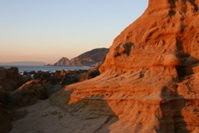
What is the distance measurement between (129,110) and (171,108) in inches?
60.8

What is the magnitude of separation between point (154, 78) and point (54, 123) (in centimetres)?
517

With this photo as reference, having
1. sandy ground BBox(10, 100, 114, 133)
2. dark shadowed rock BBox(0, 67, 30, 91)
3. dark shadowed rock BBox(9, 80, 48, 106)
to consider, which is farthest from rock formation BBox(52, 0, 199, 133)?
dark shadowed rock BBox(0, 67, 30, 91)

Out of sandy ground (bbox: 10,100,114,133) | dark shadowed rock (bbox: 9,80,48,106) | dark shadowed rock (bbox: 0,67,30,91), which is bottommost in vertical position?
sandy ground (bbox: 10,100,114,133)

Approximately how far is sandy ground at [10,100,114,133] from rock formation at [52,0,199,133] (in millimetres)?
391

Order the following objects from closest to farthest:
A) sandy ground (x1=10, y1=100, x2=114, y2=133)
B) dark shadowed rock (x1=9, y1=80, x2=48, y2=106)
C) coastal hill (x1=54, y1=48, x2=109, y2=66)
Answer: sandy ground (x1=10, y1=100, x2=114, y2=133) < dark shadowed rock (x1=9, y1=80, x2=48, y2=106) < coastal hill (x1=54, y1=48, x2=109, y2=66)

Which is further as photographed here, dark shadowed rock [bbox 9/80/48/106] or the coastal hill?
the coastal hill

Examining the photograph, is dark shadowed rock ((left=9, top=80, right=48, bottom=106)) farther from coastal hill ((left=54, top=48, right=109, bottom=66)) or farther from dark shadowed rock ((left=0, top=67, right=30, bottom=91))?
coastal hill ((left=54, top=48, right=109, bottom=66))

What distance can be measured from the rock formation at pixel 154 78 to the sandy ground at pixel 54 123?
391mm

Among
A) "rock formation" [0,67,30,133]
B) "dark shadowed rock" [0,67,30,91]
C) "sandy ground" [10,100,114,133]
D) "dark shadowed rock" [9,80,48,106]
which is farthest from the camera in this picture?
"dark shadowed rock" [0,67,30,91]

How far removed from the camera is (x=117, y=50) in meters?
9.18

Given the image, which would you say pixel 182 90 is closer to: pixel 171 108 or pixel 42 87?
pixel 171 108

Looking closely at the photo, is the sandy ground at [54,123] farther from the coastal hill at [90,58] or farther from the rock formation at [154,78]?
the coastal hill at [90,58]

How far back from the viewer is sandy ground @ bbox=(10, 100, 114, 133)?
7.51 meters

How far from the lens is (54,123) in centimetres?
895
